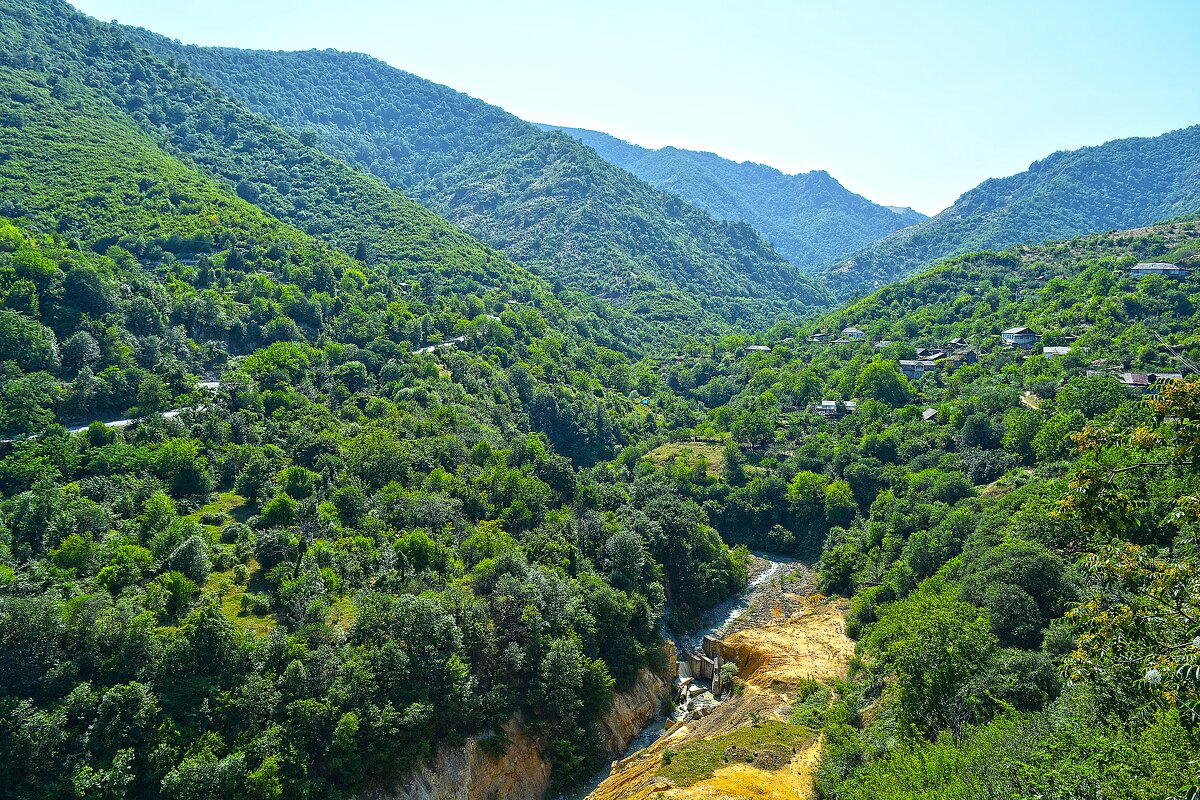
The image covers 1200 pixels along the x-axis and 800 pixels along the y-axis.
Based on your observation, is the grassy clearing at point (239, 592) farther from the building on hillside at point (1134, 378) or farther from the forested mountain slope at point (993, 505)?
the building on hillside at point (1134, 378)

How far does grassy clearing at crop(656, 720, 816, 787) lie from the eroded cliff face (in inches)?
292

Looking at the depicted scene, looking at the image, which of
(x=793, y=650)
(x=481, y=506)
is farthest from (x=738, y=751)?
(x=481, y=506)

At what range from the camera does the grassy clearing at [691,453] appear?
92.0 m

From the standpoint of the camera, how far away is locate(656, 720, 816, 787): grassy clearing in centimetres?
3747

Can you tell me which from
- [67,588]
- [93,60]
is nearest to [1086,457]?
[67,588]

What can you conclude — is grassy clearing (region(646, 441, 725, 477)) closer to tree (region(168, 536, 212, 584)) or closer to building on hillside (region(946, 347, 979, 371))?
building on hillside (region(946, 347, 979, 371))

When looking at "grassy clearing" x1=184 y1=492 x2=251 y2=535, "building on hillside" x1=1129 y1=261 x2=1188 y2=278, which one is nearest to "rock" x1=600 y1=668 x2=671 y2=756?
"grassy clearing" x1=184 y1=492 x2=251 y2=535

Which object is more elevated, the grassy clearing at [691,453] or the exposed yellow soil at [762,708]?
the grassy clearing at [691,453]

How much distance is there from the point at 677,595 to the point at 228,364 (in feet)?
161

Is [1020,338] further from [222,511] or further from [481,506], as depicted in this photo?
[222,511]

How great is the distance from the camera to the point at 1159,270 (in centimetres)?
10238

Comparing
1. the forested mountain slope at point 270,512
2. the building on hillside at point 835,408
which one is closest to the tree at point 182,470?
the forested mountain slope at point 270,512

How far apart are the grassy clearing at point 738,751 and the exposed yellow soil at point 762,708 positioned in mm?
446

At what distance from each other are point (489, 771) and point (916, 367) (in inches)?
3476
